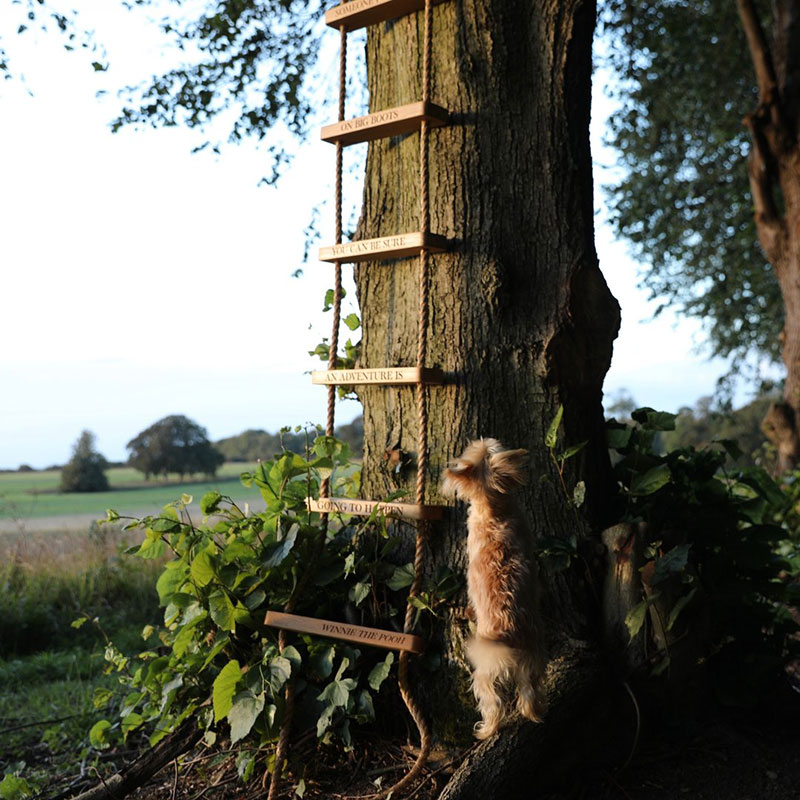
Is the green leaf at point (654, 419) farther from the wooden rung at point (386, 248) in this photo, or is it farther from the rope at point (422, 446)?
the wooden rung at point (386, 248)

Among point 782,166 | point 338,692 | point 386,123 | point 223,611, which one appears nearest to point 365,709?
point 338,692

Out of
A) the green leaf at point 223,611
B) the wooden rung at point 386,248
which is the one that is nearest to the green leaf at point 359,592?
the green leaf at point 223,611

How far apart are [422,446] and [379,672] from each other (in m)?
0.81

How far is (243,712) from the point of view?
9.01 feet

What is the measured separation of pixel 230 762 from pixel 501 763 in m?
1.19

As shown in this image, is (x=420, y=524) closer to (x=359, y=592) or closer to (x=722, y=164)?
(x=359, y=592)

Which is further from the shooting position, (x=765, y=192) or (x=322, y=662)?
(x=765, y=192)

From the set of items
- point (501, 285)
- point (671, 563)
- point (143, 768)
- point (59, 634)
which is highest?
point (501, 285)

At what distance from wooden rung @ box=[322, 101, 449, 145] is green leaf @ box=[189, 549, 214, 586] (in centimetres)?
165

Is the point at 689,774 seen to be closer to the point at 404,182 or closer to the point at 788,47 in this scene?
the point at 404,182

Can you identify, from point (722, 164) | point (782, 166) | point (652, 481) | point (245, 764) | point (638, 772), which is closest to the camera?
point (638, 772)

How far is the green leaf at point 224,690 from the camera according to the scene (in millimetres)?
2768

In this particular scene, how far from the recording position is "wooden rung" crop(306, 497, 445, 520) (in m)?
2.75

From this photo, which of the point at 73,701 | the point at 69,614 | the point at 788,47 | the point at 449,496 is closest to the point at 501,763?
the point at 449,496
